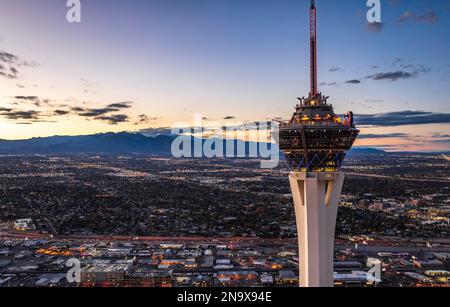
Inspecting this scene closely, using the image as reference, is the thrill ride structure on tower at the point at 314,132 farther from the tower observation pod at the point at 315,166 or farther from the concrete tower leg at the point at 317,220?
the concrete tower leg at the point at 317,220

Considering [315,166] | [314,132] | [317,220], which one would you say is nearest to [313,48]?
[314,132]

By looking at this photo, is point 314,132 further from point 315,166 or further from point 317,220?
point 317,220

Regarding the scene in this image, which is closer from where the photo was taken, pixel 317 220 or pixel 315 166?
pixel 317 220

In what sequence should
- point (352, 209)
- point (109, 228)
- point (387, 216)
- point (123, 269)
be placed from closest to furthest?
point (123, 269) → point (109, 228) → point (387, 216) → point (352, 209)

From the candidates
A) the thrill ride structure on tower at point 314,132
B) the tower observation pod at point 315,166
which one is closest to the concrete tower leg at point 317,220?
the tower observation pod at point 315,166

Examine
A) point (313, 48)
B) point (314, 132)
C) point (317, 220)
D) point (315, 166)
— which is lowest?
point (317, 220)

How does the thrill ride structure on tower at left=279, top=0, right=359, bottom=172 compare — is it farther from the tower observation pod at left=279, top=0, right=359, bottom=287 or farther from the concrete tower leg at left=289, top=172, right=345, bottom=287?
the concrete tower leg at left=289, top=172, right=345, bottom=287
